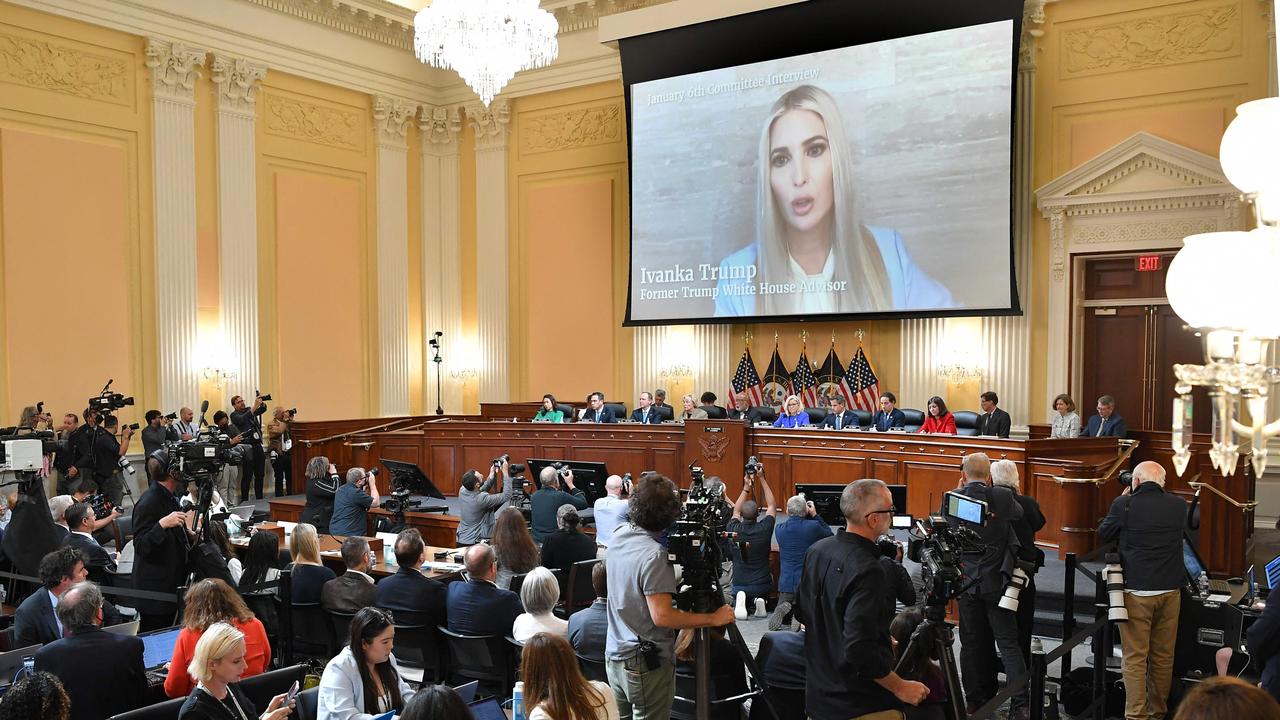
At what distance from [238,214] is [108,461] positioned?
4.87 metres

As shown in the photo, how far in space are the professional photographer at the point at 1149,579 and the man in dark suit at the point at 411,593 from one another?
3.87 m

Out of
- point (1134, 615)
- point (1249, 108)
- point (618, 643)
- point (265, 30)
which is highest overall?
point (265, 30)

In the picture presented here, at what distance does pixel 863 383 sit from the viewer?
44.4 feet

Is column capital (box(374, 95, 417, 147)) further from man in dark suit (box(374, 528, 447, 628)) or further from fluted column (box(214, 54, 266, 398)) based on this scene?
man in dark suit (box(374, 528, 447, 628))

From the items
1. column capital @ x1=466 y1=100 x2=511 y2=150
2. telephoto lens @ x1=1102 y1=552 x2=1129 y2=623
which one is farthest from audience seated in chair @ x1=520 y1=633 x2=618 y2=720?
column capital @ x1=466 y1=100 x2=511 y2=150

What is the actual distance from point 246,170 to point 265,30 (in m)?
2.22

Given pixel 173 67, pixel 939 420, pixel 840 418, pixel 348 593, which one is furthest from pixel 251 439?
pixel 939 420

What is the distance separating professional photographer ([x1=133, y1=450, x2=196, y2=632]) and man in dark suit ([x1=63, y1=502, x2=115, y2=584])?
1.36 ft

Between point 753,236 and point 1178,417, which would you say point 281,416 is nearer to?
point 753,236

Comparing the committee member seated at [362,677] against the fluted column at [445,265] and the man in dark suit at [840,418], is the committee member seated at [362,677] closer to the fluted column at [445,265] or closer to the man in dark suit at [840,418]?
the man in dark suit at [840,418]

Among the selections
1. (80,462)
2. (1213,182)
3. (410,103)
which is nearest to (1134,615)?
(1213,182)

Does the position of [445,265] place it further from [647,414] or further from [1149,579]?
[1149,579]

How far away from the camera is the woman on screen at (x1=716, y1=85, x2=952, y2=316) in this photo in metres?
13.1

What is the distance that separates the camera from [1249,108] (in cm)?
207
